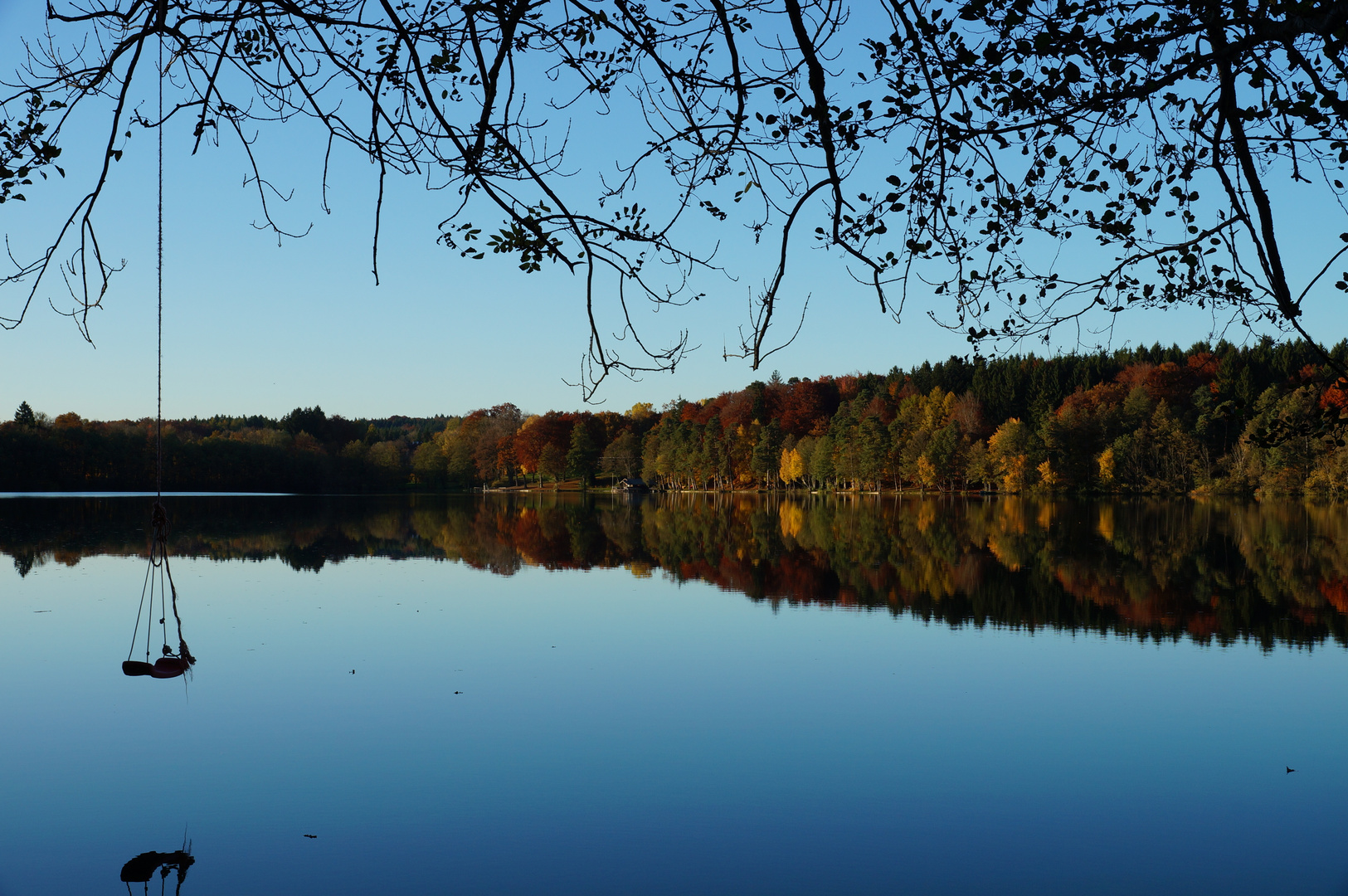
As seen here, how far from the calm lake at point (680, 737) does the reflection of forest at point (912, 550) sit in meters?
0.25

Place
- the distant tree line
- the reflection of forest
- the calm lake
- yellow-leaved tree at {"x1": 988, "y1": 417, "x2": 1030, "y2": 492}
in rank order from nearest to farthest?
the calm lake < the reflection of forest < the distant tree line < yellow-leaved tree at {"x1": 988, "y1": 417, "x2": 1030, "y2": 492}

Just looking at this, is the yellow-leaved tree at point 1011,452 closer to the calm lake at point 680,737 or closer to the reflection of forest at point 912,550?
the reflection of forest at point 912,550

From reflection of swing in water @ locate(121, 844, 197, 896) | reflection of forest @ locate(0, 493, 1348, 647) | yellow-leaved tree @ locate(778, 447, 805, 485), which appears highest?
yellow-leaved tree @ locate(778, 447, 805, 485)

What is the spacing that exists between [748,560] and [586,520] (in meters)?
21.6

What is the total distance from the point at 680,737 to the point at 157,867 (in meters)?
4.50

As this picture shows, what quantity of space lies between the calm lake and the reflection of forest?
0.82ft

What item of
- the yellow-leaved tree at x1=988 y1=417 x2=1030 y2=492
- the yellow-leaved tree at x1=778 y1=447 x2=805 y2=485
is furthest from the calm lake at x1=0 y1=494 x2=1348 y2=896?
the yellow-leaved tree at x1=778 y1=447 x2=805 y2=485

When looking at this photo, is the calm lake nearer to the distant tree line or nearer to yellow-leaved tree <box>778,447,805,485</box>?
the distant tree line

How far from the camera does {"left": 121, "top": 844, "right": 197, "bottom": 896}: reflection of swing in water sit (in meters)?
6.71

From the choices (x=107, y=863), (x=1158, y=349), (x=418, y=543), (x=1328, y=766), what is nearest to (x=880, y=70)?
(x=107, y=863)

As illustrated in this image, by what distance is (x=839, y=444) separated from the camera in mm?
82250

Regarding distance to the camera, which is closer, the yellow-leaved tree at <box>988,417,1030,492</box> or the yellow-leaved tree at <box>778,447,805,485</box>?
the yellow-leaved tree at <box>988,417,1030,492</box>

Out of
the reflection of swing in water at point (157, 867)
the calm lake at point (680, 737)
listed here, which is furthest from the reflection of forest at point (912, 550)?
the reflection of swing in water at point (157, 867)

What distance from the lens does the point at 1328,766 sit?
8.92 metres
